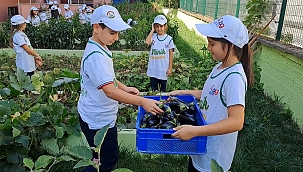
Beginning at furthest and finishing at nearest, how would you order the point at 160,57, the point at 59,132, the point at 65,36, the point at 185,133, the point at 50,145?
the point at 65,36, the point at 160,57, the point at 50,145, the point at 59,132, the point at 185,133

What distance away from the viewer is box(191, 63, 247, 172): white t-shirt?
5.81 ft

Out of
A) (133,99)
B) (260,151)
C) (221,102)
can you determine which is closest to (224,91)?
(221,102)

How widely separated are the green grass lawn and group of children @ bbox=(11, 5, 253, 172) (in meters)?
0.84

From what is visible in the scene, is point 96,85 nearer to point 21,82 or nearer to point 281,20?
point 21,82

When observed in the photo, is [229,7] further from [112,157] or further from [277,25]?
[112,157]

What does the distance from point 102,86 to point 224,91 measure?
833 millimetres

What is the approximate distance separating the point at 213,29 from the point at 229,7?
8.27 m

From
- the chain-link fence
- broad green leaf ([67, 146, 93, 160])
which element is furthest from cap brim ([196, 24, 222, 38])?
the chain-link fence

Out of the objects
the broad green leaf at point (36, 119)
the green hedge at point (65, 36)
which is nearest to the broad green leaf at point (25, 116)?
the broad green leaf at point (36, 119)

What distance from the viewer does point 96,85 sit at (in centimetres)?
211

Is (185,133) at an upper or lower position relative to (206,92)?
lower

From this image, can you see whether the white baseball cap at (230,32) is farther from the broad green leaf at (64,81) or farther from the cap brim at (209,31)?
the broad green leaf at (64,81)

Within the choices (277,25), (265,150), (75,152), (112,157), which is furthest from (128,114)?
(277,25)

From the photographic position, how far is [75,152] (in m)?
1.14
